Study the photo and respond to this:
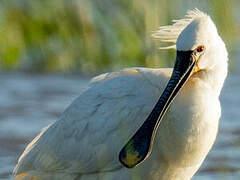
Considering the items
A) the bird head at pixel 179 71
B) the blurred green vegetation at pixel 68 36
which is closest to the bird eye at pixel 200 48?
the bird head at pixel 179 71

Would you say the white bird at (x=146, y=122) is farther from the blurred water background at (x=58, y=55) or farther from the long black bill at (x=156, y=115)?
the blurred water background at (x=58, y=55)

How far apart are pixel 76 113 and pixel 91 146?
0.30 m

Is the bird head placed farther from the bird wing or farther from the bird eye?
the bird wing

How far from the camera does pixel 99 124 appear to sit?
638 centimetres

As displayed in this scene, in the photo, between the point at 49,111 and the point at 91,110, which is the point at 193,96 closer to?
the point at 91,110

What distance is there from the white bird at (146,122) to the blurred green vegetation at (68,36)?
395cm

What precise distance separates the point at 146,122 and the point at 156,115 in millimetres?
111

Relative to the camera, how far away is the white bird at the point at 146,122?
233 inches

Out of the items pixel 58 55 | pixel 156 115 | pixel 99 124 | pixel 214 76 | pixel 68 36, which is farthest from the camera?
pixel 58 55

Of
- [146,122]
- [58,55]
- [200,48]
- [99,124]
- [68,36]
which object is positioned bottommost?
[58,55]

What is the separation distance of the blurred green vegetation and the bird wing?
12.8 feet

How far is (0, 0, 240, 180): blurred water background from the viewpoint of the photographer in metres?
10.5

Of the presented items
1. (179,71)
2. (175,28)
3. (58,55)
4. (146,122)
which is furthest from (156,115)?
(58,55)

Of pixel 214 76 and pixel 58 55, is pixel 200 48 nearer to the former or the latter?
pixel 214 76
